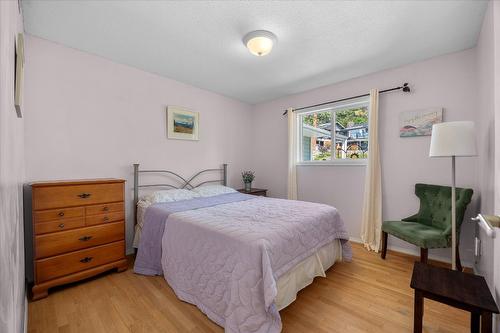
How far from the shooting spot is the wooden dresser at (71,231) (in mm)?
1940

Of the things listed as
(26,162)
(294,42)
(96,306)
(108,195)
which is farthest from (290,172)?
(26,162)

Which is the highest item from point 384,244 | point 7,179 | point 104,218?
point 7,179

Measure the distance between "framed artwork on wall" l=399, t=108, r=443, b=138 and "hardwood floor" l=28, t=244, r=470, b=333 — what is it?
1.78 metres

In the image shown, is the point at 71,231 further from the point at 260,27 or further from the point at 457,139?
the point at 457,139

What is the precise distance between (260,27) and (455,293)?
2.51m

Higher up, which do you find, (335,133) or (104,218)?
(335,133)

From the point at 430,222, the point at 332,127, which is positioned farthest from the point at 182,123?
the point at 430,222

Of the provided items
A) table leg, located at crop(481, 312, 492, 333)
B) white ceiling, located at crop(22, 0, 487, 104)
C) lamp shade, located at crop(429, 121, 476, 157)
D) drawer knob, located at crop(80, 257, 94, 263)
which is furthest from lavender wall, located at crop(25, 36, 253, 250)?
table leg, located at crop(481, 312, 492, 333)

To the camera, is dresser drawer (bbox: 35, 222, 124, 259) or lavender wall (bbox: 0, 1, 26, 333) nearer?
lavender wall (bbox: 0, 1, 26, 333)

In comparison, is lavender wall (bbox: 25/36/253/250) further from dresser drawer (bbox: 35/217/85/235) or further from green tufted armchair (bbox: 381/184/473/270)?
green tufted armchair (bbox: 381/184/473/270)

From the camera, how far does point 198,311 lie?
180 centimetres

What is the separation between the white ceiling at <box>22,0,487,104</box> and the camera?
1.86 meters

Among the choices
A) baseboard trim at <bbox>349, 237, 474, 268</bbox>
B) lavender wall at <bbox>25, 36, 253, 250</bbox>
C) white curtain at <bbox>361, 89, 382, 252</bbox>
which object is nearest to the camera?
lavender wall at <bbox>25, 36, 253, 250</bbox>

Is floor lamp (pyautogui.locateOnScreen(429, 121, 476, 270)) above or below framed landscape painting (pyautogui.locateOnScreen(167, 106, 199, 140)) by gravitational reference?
below
